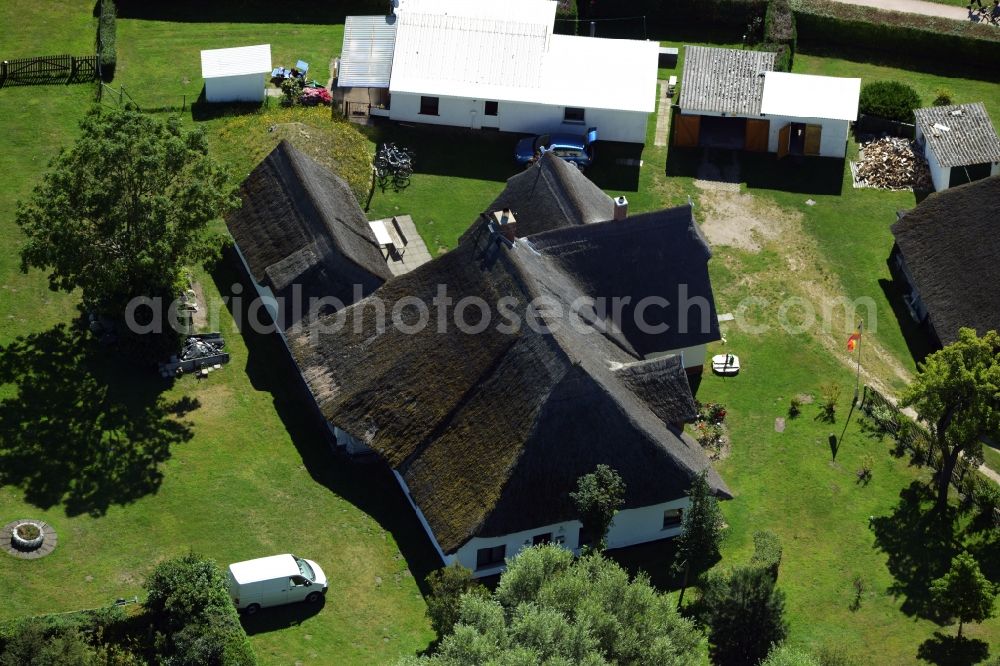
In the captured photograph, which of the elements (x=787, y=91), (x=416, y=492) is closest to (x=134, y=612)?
(x=416, y=492)

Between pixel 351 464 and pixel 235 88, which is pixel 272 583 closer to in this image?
pixel 351 464

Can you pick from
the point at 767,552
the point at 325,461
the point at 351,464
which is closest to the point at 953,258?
the point at 767,552

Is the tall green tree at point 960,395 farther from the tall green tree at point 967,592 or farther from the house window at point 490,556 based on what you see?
the house window at point 490,556

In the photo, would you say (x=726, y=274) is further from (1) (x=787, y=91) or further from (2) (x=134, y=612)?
(2) (x=134, y=612)

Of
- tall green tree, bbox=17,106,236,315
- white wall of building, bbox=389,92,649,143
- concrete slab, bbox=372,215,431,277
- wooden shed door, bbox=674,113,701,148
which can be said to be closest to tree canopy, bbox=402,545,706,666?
tall green tree, bbox=17,106,236,315

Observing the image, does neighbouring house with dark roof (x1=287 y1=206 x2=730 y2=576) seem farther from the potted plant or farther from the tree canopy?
the potted plant

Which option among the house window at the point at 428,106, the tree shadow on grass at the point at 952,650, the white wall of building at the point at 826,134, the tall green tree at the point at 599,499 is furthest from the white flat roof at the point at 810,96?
the tree shadow on grass at the point at 952,650
